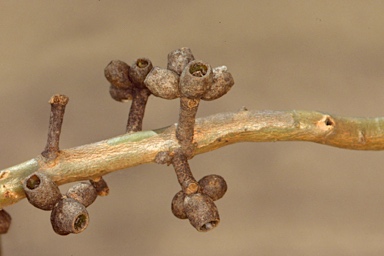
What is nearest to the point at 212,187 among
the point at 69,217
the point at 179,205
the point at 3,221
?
the point at 179,205

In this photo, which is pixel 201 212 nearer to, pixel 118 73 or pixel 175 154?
pixel 175 154

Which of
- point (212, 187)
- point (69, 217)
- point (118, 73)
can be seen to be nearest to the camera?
point (69, 217)

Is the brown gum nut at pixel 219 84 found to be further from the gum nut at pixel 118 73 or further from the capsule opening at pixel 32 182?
the capsule opening at pixel 32 182

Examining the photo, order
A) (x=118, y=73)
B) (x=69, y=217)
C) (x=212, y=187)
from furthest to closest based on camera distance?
(x=118, y=73) → (x=212, y=187) → (x=69, y=217)

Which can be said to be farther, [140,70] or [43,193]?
[140,70]

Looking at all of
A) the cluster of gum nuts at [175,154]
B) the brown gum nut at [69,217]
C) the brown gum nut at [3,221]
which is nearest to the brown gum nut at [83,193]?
the cluster of gum nuts at [175,154]

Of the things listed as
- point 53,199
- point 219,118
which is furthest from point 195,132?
point 53,199

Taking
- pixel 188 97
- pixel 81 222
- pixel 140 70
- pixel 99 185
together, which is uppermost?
pixel 140 70

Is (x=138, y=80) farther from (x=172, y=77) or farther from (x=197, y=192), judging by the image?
(x=197, y=192)

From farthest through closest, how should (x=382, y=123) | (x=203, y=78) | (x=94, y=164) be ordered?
1. (x=382, y=123)
2. (x=94, y=164)
3. (x=203, y=78)
